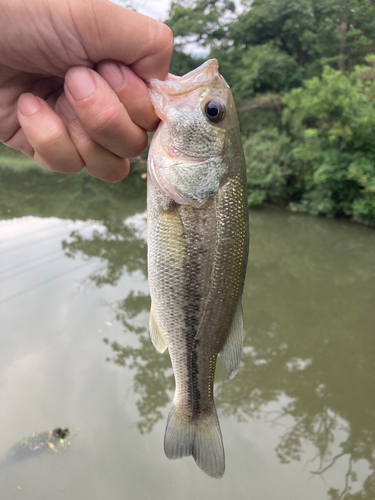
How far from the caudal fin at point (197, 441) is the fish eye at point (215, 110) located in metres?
1.52

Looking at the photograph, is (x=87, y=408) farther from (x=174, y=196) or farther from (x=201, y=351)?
(x=174, y=196)

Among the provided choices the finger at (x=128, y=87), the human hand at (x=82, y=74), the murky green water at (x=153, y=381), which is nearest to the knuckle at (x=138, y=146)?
the human hand at (x=82, y=74)

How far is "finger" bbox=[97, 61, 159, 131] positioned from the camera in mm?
1351

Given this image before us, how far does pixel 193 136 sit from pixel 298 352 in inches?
189

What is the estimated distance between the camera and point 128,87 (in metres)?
1.37

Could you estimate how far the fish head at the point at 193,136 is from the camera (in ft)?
4.68

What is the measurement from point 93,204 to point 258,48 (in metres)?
10.4

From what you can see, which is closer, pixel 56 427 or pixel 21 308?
pixel 56 427

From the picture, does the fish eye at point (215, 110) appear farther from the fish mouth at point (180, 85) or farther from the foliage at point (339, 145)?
the foliage at point (339, 145)

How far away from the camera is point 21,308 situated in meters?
5.70

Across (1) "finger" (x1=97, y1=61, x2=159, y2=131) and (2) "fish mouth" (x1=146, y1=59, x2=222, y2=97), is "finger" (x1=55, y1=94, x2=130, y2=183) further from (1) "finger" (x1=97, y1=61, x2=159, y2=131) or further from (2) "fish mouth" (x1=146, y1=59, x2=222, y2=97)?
(2) "fish mouth" (x1=146, y1=59, x2=222, y2=97)

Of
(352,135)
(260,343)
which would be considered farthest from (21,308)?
(352,135)

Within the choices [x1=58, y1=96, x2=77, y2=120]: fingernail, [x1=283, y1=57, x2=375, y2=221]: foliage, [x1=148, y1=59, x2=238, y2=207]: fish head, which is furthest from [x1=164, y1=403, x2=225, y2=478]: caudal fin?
[x1=283, y1=57, x2=375, y2=221]: foliage

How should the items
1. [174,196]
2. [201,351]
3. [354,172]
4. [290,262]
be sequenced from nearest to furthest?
[174,196]
[201,351]
[290,262]
[354,172]
